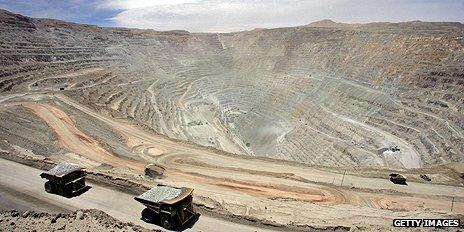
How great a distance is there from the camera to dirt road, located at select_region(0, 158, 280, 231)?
17469mm

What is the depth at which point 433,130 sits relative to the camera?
4334cm

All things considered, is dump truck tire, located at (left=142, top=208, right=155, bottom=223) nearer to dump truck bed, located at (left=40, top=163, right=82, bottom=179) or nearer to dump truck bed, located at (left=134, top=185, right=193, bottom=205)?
dump truck bed, located at (left=134, top=185, right=193, bottom=205)

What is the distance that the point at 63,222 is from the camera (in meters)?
16.5

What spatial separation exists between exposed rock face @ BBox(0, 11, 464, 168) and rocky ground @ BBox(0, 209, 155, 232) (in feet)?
102

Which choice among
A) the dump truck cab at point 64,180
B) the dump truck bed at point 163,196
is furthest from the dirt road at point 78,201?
the dump truck bed at point 163,196

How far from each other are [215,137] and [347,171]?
94.7ft

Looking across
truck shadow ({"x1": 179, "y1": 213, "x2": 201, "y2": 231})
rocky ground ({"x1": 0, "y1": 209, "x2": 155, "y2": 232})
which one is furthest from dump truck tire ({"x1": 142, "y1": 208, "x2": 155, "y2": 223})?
truck shadow ({"x1": 179, "y1": 213, "x2": 201, "y2": 231})

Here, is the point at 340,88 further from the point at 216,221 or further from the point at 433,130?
the point at 216,221

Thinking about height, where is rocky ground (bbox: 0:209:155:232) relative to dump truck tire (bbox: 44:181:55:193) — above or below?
below

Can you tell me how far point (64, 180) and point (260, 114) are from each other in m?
51.4

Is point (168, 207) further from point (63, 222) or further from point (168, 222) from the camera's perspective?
point (63, 222)

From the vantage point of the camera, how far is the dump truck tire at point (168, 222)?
16531 mm

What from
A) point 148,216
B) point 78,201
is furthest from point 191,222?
point 78,201

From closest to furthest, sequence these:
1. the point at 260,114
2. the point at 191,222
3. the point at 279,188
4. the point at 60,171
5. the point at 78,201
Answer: the point at 191,222
the point at 78,201
the point at 60,171
the point at 279,188
the point at 260,114
